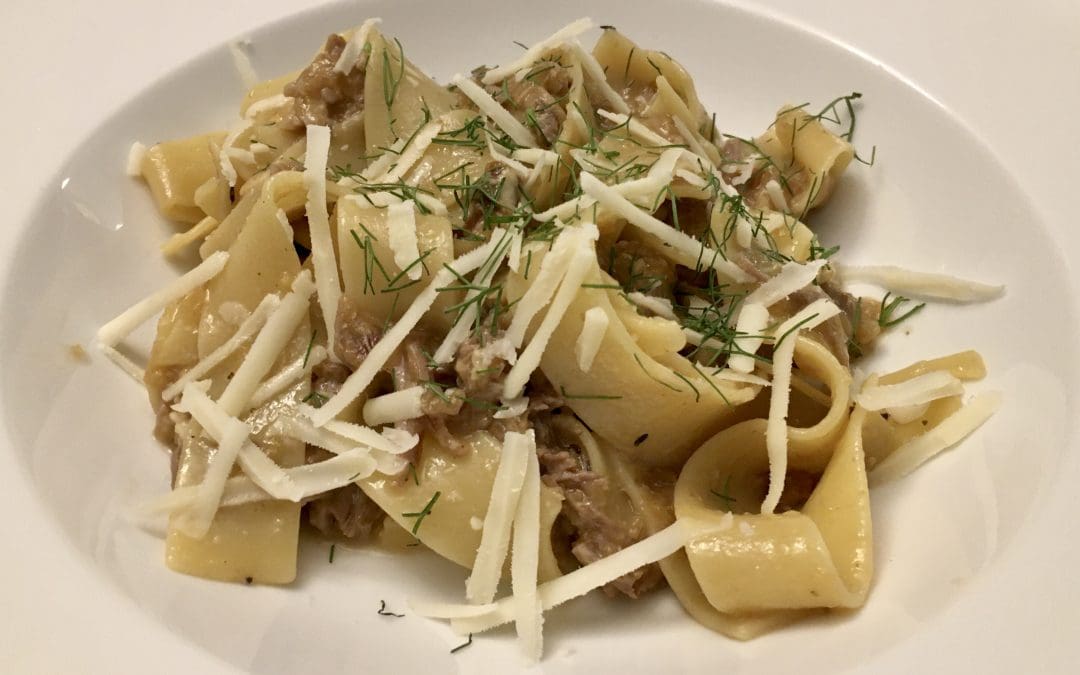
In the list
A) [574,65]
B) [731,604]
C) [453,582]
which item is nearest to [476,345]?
A: [453,582]

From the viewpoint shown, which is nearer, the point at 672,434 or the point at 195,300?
the point at 672,434

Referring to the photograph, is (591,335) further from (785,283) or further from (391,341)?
(785,283)

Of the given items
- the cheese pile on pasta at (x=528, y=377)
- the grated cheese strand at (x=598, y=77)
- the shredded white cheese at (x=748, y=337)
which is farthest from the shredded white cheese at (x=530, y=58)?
the shredded white cheese at (x=748, y=337)

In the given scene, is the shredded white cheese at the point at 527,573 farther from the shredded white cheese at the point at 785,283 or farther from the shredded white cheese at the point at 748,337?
the shredded white cheese at the point at 785,283

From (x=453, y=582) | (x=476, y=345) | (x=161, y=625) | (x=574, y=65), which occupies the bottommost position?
(x=453, y=582)

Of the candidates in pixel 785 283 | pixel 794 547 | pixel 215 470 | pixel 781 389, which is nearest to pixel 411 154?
pixel 215 470

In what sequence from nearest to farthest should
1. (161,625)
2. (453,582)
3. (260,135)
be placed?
(161,625) → (453,582) → (260,135)

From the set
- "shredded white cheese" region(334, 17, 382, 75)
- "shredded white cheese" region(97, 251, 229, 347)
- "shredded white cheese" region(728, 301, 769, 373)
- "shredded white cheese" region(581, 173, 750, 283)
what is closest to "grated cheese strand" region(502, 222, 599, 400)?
"shredded white cheese" region(581, 173, 750, 283)

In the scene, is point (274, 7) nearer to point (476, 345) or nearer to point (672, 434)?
point (476, 345)
